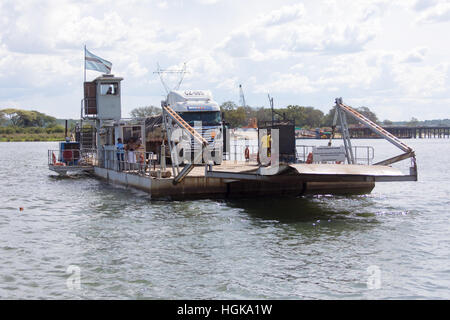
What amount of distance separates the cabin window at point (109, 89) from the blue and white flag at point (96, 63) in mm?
1109

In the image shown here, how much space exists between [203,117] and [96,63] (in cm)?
1000

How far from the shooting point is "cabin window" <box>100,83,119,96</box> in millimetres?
34438

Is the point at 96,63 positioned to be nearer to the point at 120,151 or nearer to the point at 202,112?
the point at 120,151

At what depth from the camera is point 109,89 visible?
3466 cm

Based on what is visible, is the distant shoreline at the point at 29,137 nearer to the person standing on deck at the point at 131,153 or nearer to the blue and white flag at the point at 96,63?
the blue and white flag at the point at 96,63

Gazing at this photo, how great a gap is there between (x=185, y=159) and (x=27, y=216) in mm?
8249

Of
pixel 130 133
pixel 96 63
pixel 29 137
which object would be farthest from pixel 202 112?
pixel 29 137

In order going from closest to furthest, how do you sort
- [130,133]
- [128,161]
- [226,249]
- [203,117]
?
[226,249] → [128,161] → [203,117] → [130,133]

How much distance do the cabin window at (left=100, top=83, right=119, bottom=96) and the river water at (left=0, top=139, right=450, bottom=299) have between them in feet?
32.7

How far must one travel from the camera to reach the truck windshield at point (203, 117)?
94.8 feet

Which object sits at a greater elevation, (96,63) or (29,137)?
(96,63)

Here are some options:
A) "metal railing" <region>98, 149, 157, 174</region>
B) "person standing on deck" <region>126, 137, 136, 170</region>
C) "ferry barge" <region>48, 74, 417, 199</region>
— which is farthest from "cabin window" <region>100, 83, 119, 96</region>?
"person standing on deck" <region>126, 137, 136, 170</region>
